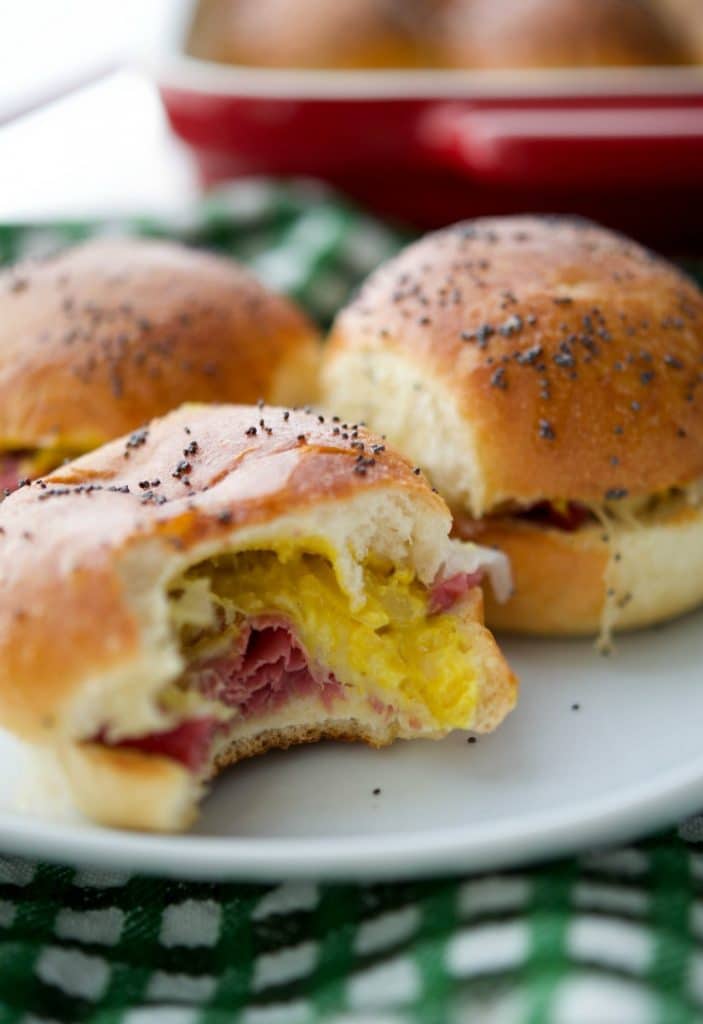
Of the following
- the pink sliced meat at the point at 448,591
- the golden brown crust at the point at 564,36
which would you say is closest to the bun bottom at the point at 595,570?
the pink sliced meat at the point at 448,591

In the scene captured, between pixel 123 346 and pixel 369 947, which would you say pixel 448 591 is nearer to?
pixel 369 947

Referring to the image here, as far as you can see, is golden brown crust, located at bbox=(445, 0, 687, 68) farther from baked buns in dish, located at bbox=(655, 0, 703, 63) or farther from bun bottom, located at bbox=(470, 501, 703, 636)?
bun bottom, located at bbox=(470, 501, 703, 636)

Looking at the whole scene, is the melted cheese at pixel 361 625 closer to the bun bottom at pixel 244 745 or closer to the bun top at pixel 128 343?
the bun bottom at pixel 244 745

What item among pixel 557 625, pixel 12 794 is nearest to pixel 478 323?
pixel 557 625

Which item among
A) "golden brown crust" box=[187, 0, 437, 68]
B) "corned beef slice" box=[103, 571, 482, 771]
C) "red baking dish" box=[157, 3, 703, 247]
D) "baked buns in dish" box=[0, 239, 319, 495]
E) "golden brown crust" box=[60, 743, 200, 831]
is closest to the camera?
"golden brown crust" box=[60, 743, 200, 831]

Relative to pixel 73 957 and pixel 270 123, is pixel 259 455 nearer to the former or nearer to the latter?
pixel 73 957

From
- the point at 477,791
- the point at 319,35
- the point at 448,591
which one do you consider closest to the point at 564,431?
the point at 448,591

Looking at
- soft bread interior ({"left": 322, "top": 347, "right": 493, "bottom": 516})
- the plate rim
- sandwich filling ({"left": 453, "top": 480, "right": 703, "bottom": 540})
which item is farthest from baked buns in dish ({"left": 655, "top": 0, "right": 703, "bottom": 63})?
the plate rim

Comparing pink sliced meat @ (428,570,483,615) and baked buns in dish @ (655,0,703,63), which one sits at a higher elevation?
baked buns in dish @ (655,0,703,63)
